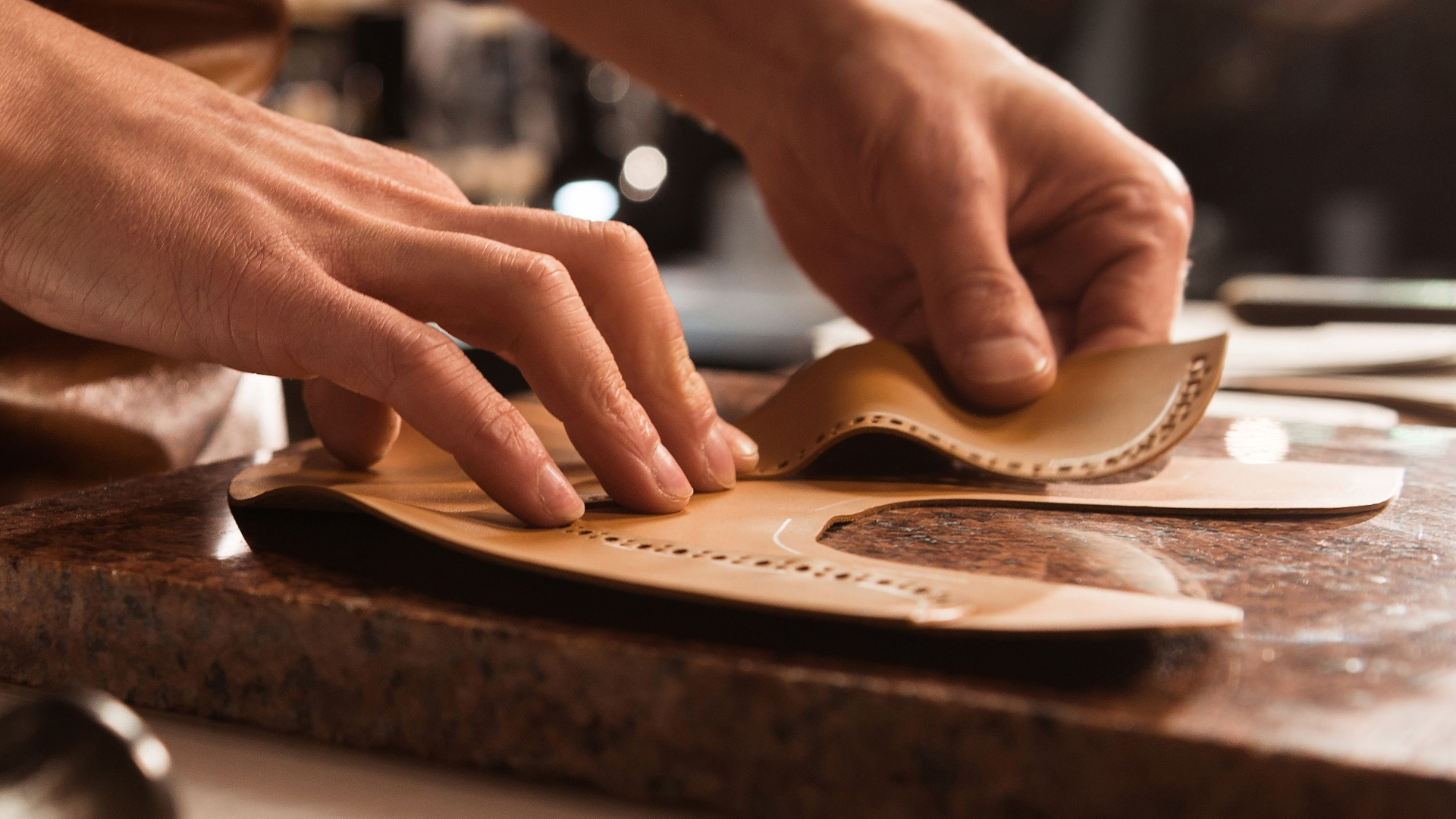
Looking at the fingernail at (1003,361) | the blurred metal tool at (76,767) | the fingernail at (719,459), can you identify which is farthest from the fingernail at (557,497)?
the fingernail at (1003,361)

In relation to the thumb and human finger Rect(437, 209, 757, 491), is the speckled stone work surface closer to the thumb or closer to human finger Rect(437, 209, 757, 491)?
human finger Rect(437, 209, 757, 491)

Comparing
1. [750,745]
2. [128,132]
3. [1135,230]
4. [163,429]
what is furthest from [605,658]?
[1135,230]

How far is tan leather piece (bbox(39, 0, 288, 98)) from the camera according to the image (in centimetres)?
82

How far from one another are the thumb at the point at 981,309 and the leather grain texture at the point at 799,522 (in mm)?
48

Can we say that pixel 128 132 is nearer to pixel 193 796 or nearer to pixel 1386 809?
pixel 193 796

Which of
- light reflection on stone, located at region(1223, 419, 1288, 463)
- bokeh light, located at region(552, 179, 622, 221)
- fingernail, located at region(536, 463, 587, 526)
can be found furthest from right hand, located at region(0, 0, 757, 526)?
bokeh light, located at region(552, 179, 622, 221)

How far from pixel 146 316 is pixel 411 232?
0.15 meters

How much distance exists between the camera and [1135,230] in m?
0.95

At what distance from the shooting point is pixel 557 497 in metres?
0.52

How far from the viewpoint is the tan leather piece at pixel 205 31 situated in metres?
0.82

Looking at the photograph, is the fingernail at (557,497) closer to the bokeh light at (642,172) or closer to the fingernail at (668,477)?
the fingernail at (668,477)

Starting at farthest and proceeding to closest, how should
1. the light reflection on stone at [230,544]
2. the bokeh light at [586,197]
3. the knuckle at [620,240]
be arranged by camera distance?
the bokeh light at [586,197] < the knuckle at [620,240] < the light reflection on stone at [230,544]

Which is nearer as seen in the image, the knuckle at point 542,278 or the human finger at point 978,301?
the knuckle at point 542,278

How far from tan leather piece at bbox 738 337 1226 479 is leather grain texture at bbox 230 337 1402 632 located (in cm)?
1
